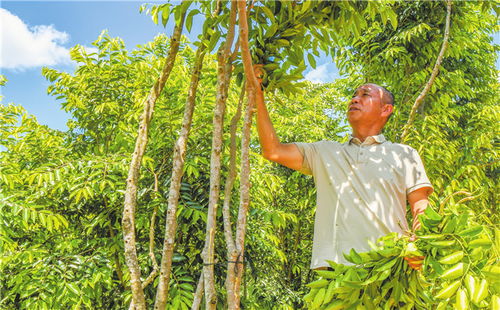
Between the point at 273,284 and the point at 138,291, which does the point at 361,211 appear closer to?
the point at 138,291

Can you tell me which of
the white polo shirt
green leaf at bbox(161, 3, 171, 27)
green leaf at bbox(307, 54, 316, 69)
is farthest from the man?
green leaf at bbox(161, 3, 171, 27)

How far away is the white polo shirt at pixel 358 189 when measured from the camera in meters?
1.52

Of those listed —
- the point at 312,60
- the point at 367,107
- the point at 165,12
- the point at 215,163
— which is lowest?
the point at 215,163

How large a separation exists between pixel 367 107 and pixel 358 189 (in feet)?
1.42

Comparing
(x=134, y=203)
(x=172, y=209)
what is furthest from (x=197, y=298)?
(x=134, y=203)

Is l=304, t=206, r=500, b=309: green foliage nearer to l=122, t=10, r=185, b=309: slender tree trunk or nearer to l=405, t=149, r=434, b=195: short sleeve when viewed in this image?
l=405, t=149, r=434, b=195: short sleeve

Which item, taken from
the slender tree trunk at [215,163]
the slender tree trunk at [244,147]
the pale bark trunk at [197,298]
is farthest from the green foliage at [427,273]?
the pale bark trunk at [197,298]

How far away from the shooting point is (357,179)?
5.32 feet

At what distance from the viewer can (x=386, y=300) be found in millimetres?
1071

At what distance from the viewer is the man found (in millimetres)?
1525

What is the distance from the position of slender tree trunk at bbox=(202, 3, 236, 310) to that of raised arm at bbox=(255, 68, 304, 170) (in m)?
0.16

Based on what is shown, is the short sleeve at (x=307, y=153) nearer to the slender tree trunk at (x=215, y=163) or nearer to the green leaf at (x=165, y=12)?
the slender tree trunk at (x=215, y=163)

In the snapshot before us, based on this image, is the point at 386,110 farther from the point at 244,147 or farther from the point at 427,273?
the point at 427,273

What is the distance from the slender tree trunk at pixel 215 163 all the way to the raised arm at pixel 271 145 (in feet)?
0.51
